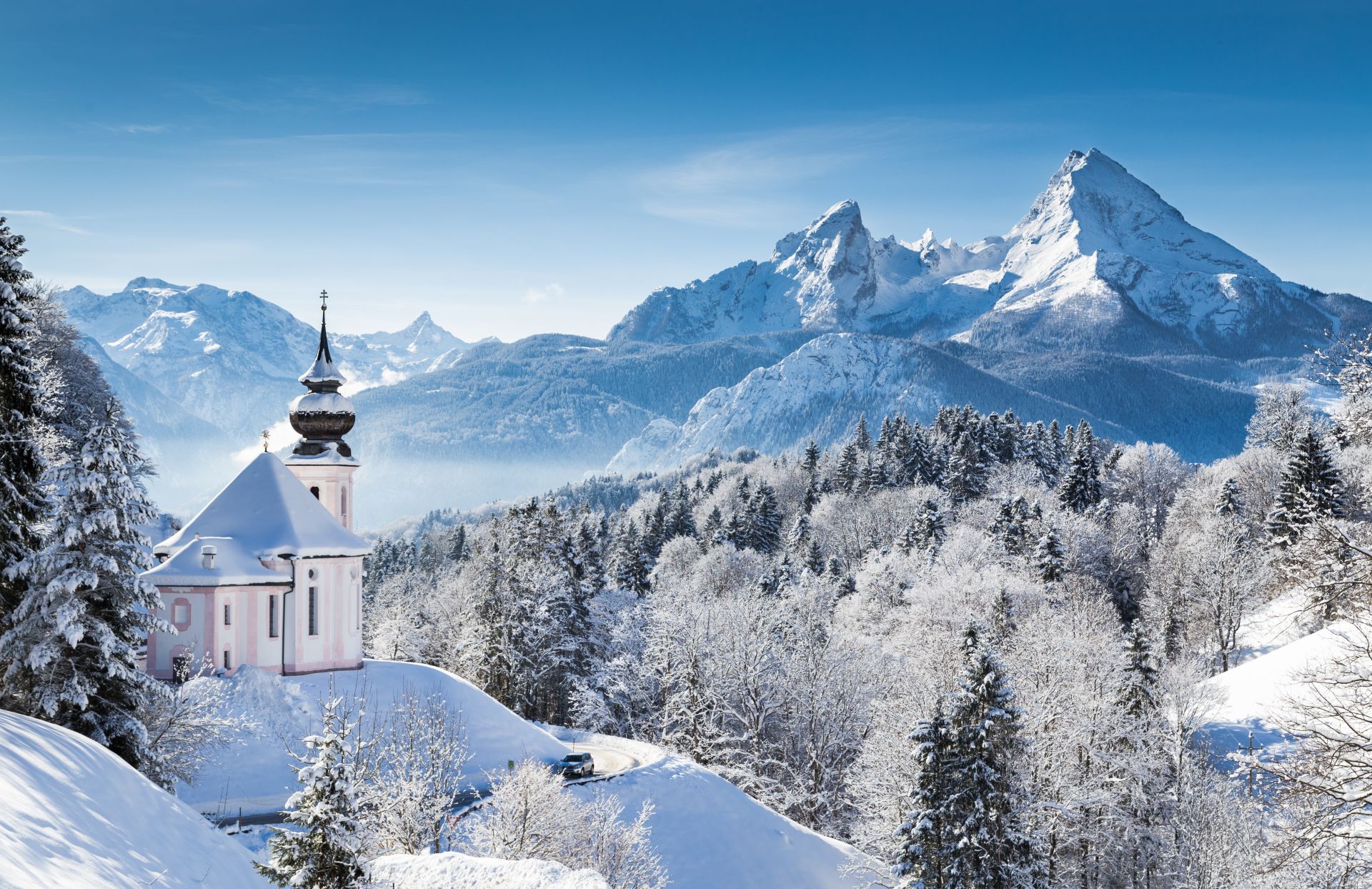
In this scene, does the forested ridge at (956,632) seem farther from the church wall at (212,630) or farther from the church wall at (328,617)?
the church wall at (212,630)

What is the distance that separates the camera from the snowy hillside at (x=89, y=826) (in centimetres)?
1170

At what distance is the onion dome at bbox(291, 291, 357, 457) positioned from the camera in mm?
43688

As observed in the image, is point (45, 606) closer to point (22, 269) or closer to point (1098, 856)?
point (22, 269)

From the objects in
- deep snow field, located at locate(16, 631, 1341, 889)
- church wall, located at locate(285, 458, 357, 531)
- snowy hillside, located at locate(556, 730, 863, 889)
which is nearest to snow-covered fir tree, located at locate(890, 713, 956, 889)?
deep snow field, located at locate(16, 631, 1341, 889)

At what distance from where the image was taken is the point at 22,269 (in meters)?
20.2

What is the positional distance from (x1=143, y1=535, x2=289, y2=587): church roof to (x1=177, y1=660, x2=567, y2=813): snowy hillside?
115 inches

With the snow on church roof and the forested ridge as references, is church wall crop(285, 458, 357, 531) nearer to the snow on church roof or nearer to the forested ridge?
the snow on church roof

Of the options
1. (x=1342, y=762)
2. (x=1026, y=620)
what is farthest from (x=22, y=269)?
(x=1026, y=620)

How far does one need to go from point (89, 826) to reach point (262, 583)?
21912 millimetres

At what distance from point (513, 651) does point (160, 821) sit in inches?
1455

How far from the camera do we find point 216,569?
33.7m

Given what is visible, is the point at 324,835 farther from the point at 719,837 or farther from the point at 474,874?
the point at 719,837

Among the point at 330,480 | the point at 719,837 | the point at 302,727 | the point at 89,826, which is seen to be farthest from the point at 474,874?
the point at 330,480

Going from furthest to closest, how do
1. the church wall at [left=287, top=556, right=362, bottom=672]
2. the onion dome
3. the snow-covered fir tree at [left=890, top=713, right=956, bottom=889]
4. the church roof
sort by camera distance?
A: the onion dome → the church wall at [left=287, top=556, right=362, bottom=672] → the church roof → the snow-covered fir tree at [left=890, top=713, right=956, bottom=889]
